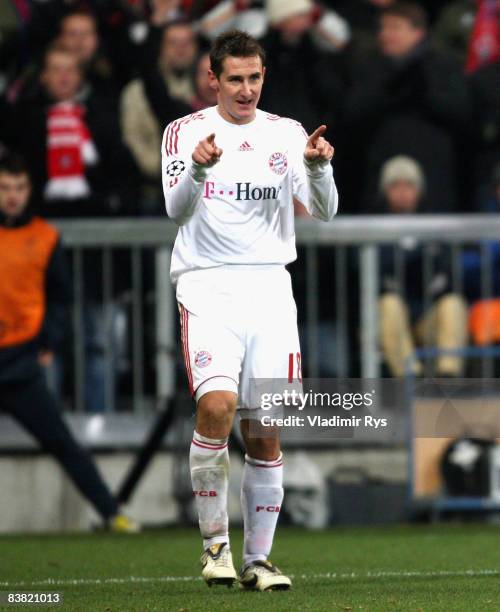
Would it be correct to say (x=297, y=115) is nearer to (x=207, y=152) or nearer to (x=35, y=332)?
(x=35, y=332)

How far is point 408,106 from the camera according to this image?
1312 cm

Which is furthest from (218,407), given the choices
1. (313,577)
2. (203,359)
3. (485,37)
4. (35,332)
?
(485,37)

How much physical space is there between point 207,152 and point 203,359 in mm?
920

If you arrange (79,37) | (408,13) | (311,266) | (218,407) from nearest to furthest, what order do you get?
(218,407) < (311,266) < (408,13) < (79,37)

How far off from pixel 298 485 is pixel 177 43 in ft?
11.4

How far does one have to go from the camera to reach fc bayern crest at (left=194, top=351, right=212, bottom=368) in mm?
7203

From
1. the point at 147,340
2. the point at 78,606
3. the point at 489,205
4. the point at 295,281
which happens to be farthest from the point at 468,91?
the point at 78,606

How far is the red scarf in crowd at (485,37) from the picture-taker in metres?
13.7

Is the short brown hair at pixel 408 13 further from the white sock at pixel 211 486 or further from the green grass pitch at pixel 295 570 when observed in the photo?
the white sock at pixel 211 486

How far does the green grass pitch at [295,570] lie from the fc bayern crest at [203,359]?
0.96 m

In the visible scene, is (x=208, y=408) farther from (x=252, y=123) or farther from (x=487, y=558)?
(x=487, y=558)

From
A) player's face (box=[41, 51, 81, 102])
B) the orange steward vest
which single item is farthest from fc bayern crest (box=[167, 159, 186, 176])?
player's face (box=[41, 51, 81, 102])

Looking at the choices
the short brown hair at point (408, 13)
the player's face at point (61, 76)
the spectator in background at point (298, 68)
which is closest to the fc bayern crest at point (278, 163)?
the spectator in background at point (298, 68)

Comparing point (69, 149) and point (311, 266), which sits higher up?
point (69, 149)
